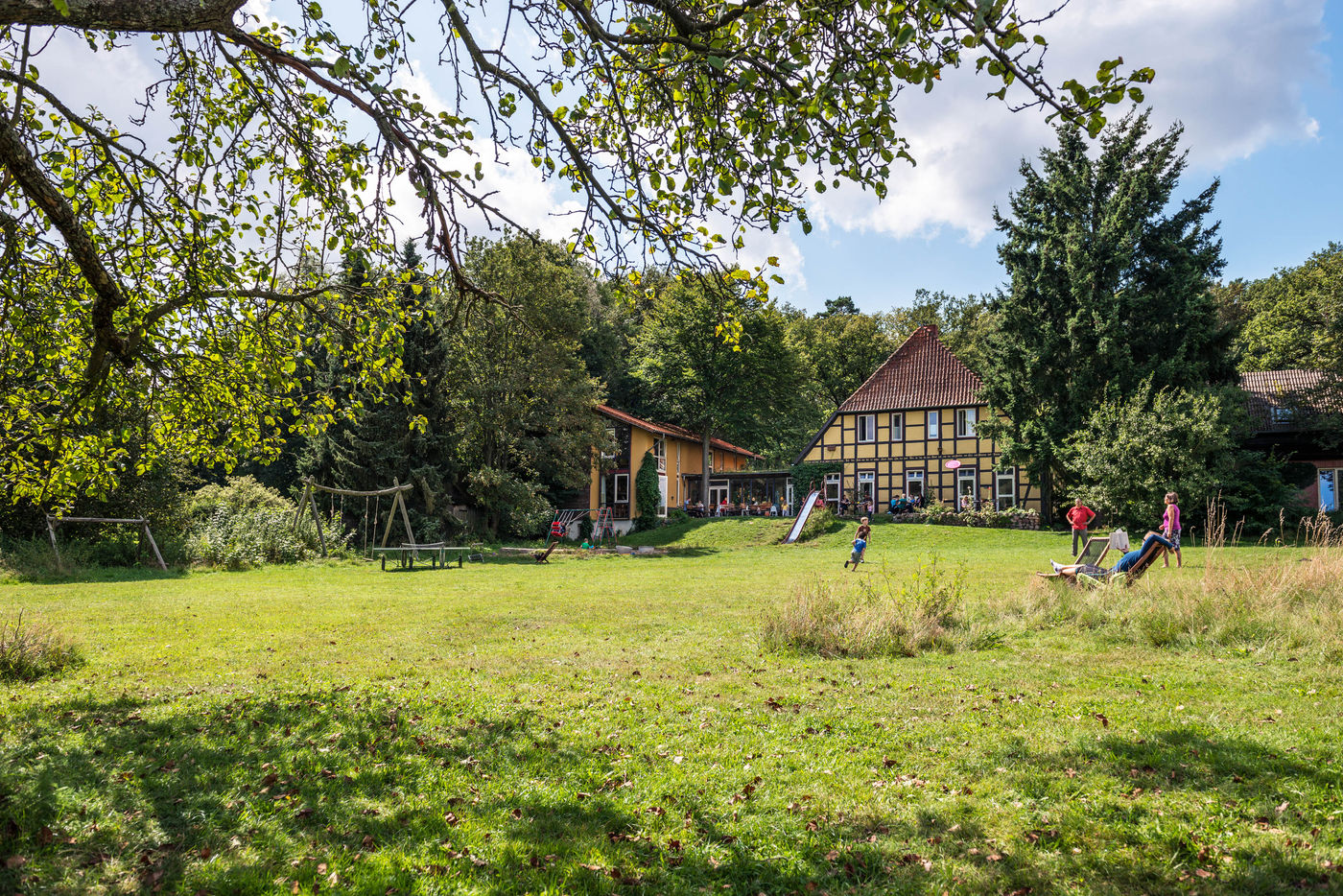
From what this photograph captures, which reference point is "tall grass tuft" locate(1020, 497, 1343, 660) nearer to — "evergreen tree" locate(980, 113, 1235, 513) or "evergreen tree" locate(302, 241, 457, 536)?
"evergreen tree" locate(980, 113, 1235, 513)

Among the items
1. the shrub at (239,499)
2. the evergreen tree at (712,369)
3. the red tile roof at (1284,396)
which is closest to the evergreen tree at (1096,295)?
the red tile roof at (1284,396)

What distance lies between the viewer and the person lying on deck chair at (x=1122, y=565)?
33.1 ft

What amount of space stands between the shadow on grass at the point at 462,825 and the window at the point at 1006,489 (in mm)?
35380

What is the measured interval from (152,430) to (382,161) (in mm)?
5016

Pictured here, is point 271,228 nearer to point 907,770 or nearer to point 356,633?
point 356,633

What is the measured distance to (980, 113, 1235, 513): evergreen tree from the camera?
29938mm

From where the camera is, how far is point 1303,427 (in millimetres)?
33062

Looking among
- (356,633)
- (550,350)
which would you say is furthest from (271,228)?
(550,350)

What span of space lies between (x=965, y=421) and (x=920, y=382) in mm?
3252

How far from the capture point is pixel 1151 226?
31.2 meters

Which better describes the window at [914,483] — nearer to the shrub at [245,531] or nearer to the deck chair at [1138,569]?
the shrub at [245,531]

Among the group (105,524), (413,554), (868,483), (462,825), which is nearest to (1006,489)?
(868,483)

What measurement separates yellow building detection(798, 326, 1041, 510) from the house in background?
10.9 metres

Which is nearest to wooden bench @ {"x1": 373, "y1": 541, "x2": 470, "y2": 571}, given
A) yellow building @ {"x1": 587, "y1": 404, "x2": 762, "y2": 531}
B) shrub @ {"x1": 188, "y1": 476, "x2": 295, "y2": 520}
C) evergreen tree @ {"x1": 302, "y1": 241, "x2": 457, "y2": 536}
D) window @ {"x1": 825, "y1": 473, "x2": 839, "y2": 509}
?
shrub @ {"x1": 188, "y1": 476, "x2": 295, "y2": 520}
